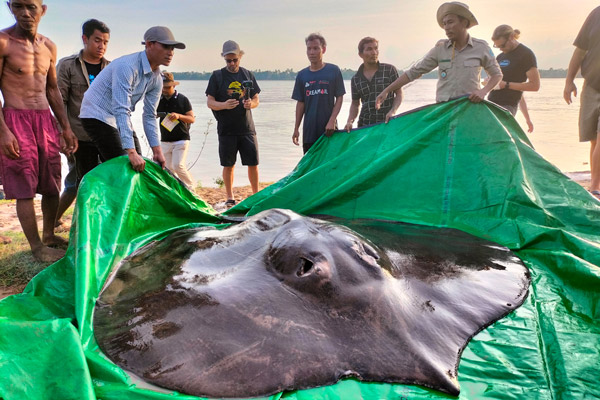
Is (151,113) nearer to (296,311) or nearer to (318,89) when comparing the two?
(318,89)

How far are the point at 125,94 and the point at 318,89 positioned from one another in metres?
2.44

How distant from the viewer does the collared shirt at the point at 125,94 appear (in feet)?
12.1

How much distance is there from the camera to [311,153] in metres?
4.88

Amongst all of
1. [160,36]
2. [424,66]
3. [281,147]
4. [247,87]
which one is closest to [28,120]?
[160,36]

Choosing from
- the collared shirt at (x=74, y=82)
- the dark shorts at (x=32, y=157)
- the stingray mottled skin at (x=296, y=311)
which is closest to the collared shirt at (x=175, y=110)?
the collared shirt at (x=74, y=82)

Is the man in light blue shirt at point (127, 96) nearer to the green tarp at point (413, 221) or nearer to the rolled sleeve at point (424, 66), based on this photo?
the green tarp at point (413, 221)

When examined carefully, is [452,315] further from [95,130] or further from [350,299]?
[95,130]

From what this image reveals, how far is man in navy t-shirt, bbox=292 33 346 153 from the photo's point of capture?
17.6 ft

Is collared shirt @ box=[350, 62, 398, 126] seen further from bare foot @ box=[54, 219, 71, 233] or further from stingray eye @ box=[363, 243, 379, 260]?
bare foot @ box=[54, 219, 71, 233]

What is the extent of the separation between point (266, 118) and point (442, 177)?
2036 cm

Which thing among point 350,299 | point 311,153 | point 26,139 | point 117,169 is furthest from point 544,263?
point 26,139

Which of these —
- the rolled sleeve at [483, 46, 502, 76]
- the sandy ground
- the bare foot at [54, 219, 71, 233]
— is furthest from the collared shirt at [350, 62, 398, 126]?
the bare foot at [54, 219, 71, 233]

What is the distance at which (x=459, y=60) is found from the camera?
436cm

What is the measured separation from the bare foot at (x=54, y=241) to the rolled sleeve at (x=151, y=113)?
4.57 ft
